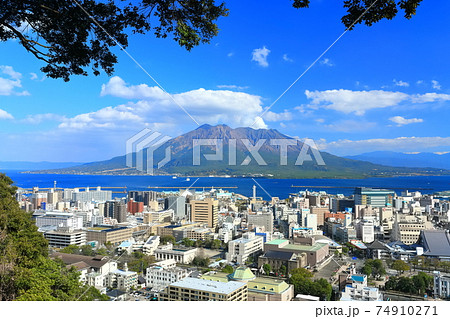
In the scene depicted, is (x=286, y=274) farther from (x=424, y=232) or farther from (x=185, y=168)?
(x=424, y=232)

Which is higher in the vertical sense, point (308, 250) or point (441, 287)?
point (441, 287)

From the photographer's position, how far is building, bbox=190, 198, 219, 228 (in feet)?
43.6

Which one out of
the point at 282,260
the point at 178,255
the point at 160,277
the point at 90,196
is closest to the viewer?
the point at 160,277

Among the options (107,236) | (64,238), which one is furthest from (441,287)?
(64,238)

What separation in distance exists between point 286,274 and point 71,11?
602 cm

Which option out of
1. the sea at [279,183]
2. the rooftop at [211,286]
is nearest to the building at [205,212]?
the sea at [279,183]

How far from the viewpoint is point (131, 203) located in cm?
1734

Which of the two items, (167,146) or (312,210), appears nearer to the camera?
(167,146)

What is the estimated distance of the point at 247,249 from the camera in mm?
8227

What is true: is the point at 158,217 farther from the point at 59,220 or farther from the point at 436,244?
the point at 436,244

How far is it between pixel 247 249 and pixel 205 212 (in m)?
5.66

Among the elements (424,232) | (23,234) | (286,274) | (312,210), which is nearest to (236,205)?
(312,210)

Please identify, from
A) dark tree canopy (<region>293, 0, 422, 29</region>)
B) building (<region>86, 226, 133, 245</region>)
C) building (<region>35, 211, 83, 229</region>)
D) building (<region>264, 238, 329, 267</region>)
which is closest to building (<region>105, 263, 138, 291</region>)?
building (<region>264, 238, 329, 267</region>)
